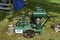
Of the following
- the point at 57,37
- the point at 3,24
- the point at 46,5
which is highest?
the point at 46,5

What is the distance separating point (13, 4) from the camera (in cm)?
988

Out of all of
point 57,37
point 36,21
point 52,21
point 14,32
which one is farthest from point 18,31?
point 52,21

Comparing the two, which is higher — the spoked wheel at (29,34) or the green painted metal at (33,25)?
the green painted metal at (33,25)

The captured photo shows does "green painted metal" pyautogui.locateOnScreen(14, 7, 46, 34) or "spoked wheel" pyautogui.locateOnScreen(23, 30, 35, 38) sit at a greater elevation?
"green painted metal" pyautogui.locateOnScreen(14, 7, 46, 34)

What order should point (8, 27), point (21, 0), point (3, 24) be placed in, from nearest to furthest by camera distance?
point (8, 27) < point (3, 24) < point (21, 0)

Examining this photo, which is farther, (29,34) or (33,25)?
(33,25)

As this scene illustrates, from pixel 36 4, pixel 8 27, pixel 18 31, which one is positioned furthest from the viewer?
pixel 36 4

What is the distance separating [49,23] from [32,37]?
168cm

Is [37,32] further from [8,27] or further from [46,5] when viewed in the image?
[46,5]

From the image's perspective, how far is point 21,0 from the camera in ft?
32.4

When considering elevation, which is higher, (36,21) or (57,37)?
(36,21)

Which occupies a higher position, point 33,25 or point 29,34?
point 33,25

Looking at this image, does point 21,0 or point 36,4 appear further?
point 36,4

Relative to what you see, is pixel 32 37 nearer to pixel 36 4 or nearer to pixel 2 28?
pixel 2 28
